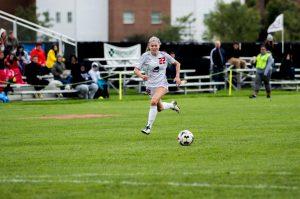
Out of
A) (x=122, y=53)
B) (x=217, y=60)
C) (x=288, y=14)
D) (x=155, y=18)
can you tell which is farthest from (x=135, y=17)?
(x=217, y=60)

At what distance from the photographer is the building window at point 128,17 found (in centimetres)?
8044

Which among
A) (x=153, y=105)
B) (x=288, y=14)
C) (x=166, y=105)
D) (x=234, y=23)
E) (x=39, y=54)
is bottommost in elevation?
(x=166, y=105)

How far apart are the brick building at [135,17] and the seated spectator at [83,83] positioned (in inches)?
1805

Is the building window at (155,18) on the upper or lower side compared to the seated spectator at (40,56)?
upper

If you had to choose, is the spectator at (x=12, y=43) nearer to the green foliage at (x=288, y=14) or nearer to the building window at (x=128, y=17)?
the green foliage at (x=288, y=14)

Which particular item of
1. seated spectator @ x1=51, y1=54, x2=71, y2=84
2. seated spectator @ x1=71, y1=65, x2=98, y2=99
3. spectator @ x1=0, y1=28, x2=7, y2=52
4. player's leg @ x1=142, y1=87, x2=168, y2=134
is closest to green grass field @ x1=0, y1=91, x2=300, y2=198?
player's leg @ x1=142, y1=87, x2=168, y2=134

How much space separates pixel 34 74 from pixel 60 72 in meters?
1.47

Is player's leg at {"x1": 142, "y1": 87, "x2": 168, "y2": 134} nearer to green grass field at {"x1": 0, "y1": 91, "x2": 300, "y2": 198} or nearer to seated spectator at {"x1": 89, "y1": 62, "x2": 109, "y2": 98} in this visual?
green grass field at {"x1": 0, "y1": 91, "x2": 300, "y2": 198}

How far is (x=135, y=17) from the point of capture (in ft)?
267

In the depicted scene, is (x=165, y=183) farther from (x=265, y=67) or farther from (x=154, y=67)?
(x=265, y=67)

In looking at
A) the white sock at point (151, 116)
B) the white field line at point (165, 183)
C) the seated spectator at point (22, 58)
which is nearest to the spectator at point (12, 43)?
the seated spectator at point (22, 58)

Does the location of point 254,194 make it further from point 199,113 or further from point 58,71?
point 58,71

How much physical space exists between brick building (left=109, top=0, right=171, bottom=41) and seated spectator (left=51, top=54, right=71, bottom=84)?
149ft

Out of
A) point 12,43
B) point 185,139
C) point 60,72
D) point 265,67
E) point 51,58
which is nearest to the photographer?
point 185,139
